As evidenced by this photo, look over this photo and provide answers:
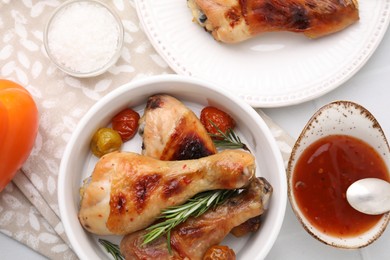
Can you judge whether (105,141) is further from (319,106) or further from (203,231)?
(319,106)

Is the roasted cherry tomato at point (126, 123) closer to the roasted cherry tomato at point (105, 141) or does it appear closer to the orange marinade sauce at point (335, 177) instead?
the roasted cherry tomato at point (105, 141)

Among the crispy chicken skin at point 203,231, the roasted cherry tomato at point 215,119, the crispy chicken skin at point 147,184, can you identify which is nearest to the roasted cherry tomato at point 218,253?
the crispy chicken skin at point 203,231

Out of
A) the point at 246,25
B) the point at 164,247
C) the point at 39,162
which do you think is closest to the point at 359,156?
the point at 246,25

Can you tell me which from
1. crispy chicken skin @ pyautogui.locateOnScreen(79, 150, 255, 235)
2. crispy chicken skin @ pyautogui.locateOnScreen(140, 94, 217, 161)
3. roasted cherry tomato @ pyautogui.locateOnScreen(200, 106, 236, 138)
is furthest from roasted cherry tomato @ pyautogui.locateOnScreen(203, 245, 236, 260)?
roasted cherry tomato @ pyautogui.locateOnScreen(200, 106, 236, 138)

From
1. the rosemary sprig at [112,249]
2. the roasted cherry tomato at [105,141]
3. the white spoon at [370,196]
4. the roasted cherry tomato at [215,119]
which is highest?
the roasted cherry tomato at [215,119]

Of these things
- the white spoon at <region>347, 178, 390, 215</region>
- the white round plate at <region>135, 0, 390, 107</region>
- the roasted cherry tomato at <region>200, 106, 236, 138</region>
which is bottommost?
the white spoon at <region>347, 178, 390, 215</region>

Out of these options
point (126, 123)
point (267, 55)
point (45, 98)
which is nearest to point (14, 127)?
point (45, 98)

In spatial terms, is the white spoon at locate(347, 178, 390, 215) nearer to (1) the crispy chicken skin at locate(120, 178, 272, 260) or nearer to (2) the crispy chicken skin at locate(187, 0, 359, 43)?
(1) the crispy chicken skin at locate(120, 178, 272, 260)

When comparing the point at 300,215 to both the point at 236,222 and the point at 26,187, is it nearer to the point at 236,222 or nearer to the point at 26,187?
the point at 236,222
